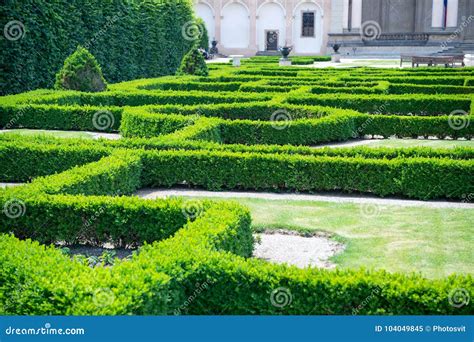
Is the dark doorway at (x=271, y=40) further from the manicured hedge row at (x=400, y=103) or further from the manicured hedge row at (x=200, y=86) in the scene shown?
the manicured hedge row at (x=400, y=103)

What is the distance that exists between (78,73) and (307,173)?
12.4m

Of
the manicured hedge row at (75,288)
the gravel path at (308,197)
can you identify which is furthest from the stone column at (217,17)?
the manicured hedge row at (75,288)

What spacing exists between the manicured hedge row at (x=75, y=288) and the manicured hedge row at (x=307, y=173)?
5.81 meters

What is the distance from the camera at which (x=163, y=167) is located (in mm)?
11797

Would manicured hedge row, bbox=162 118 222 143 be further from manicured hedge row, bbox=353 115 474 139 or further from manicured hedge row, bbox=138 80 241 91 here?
manicured hedge row, bbox=138 80 241 91

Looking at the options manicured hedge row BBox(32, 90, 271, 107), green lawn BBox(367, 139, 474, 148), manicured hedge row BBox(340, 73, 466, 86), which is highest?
manicured hedge row BBox(340, 73, 466, 86)

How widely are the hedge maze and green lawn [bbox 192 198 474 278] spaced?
3.67 ft

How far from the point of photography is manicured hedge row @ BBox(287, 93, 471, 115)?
2006 centimetres

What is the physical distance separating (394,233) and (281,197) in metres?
2.68

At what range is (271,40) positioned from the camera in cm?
5988

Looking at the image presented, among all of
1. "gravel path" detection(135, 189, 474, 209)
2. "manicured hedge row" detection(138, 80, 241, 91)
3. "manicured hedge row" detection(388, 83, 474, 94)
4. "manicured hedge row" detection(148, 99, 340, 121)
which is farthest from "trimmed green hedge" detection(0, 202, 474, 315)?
"manicured hedge row" detection(388, 83, 474, 94)

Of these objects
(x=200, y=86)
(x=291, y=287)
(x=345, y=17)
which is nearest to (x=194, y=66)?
(x=200, y=86)
